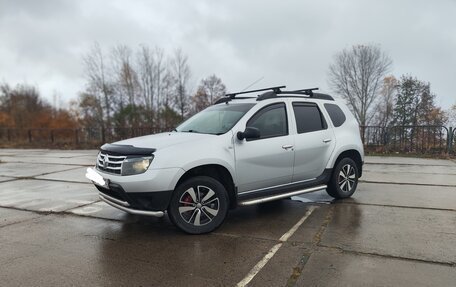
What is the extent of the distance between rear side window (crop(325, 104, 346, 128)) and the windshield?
1767mm

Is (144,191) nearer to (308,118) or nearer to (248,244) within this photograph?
(248,244)

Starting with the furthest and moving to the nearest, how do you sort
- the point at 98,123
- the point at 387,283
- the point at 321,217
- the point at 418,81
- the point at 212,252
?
the point at 98,123 → the point at 418,81 → the point at 321,217 → the point at 212,252 → the point at 387,283

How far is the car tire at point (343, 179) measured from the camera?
21.1 feet

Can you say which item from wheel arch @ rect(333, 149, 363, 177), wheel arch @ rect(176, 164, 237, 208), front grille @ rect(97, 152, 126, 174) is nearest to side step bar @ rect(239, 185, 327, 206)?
wheel arch @ rect(176, 164, 237, 208)

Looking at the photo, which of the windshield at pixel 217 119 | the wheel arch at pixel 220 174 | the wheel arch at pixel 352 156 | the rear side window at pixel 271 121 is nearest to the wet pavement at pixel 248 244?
the wheel arch at pixel 220 174

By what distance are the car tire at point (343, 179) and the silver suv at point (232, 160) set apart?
0.06 feet

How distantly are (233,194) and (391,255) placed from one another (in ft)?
6.87

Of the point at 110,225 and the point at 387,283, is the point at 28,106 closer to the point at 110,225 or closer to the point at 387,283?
the point at 110,225

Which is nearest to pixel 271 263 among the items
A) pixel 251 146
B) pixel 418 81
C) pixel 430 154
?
pixel 251 146

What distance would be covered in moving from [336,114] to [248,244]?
10.9 feet

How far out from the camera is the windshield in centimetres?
532

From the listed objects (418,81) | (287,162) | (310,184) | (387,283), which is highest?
(418,81)

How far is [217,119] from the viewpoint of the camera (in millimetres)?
5664

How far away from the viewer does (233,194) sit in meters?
5.05
